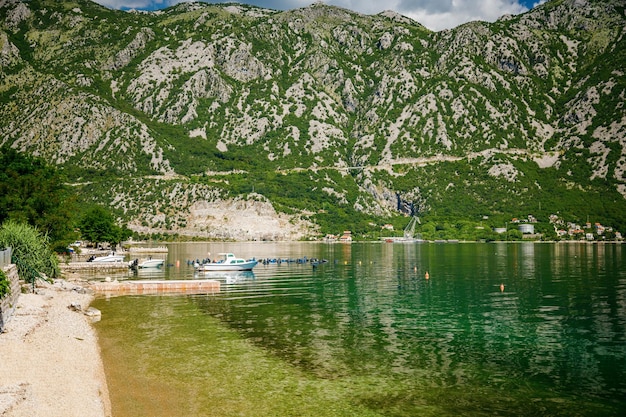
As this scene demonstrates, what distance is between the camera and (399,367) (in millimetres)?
30625

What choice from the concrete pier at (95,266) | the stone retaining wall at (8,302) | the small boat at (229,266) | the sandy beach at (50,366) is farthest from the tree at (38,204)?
the sandy beach at (50,366)

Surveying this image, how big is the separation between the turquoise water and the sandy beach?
3.98ft

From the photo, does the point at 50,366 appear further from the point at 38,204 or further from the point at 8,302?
the point at 38,204

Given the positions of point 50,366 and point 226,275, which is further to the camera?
point 226,275

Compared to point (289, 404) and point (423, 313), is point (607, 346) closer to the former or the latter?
point (423, 313)

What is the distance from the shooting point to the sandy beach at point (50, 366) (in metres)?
22.3

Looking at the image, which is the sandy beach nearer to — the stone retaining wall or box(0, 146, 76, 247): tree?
the stone retaining wall

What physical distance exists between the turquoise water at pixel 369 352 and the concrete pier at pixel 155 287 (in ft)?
15.5

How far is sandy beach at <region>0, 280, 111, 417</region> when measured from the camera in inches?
878

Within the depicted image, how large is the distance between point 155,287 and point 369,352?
3977 cm

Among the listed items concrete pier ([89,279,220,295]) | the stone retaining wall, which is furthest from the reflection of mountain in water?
the stone retaining wall

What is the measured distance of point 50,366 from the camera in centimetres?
2819

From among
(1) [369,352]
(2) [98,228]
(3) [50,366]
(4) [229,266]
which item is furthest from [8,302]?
(2) [98,228]

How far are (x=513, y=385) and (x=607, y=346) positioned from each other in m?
11.8
